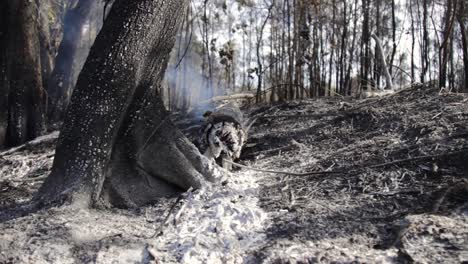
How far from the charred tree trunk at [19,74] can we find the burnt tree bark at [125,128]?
3.31 metres

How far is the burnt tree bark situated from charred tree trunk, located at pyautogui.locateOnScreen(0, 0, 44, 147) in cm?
331

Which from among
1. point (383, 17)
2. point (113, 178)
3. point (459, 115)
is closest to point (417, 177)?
point (459, 115)

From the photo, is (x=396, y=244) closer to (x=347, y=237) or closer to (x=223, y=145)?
(x=347, y=237)

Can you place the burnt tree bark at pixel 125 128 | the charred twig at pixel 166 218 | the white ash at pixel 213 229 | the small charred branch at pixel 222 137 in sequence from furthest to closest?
the small charred branch at pixel 222 137
the burnt tree bark at pixel 125 128
the charred twig at pixel 166 218
the white ash at pixel 213 229

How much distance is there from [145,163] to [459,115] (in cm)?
260

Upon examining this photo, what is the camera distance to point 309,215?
2.53m

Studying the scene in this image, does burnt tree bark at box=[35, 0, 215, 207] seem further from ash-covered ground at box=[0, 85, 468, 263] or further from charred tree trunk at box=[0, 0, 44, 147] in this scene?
charred tree trunk at box=[0, 0, 44, 147]

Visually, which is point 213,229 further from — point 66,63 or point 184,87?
point 184,87

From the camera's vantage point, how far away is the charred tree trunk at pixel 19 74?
5664 millimetres

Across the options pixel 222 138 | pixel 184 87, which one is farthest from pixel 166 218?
pixel 184 87

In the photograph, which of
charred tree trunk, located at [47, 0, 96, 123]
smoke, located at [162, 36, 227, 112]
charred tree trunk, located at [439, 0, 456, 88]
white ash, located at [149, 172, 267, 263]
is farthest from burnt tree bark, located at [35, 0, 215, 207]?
smoke, located at [162, 36, 227, 112]

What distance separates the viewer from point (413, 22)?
13.3 meters

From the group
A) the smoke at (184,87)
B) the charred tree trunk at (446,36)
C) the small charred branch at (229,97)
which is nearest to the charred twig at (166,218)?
the small charred branch at (229,97)

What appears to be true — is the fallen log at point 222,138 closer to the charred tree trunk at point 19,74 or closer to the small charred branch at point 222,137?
the small charred branch at point 222,137
